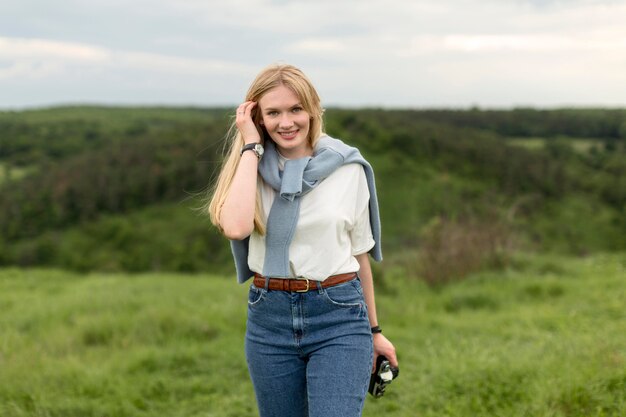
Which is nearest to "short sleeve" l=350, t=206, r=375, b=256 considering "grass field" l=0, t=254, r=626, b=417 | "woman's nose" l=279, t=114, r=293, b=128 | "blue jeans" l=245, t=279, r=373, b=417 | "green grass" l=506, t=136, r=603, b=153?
"blue jeans" l=245, t=279, r=373, b=417

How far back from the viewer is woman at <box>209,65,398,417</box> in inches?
89.7

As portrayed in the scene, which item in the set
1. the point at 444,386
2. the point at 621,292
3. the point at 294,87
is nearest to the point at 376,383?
the point at 294,87

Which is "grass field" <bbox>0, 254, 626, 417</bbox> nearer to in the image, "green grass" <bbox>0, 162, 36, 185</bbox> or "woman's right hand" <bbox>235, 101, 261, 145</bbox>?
"woman's right hand" <bbox>235, 101, 261, 145</bbox>

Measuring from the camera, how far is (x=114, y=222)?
55781 millimetres

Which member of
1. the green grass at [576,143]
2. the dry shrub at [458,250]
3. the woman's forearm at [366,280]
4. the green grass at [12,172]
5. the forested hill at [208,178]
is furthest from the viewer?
the green grass at [576,143]

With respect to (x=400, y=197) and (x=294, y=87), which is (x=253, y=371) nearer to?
(x=294, y=87)

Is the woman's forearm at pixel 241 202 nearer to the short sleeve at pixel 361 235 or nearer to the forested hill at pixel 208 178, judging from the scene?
the short sleeve at pixel 361 235

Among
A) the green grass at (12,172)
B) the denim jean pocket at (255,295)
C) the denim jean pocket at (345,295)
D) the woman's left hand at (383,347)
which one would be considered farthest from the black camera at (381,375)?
the green grass at (12,172)

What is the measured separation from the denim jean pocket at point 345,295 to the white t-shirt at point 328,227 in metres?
0.05

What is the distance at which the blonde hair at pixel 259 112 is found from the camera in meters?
2.38

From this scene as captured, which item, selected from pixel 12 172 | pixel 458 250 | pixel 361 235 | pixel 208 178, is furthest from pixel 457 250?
pixel 12 172

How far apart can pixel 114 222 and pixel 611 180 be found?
153ft

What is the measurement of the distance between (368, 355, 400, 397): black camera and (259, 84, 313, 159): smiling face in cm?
100

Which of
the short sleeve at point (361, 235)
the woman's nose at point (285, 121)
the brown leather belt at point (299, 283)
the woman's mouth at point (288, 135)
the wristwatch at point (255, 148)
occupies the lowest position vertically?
the brown leather belt at point (299, 283)
